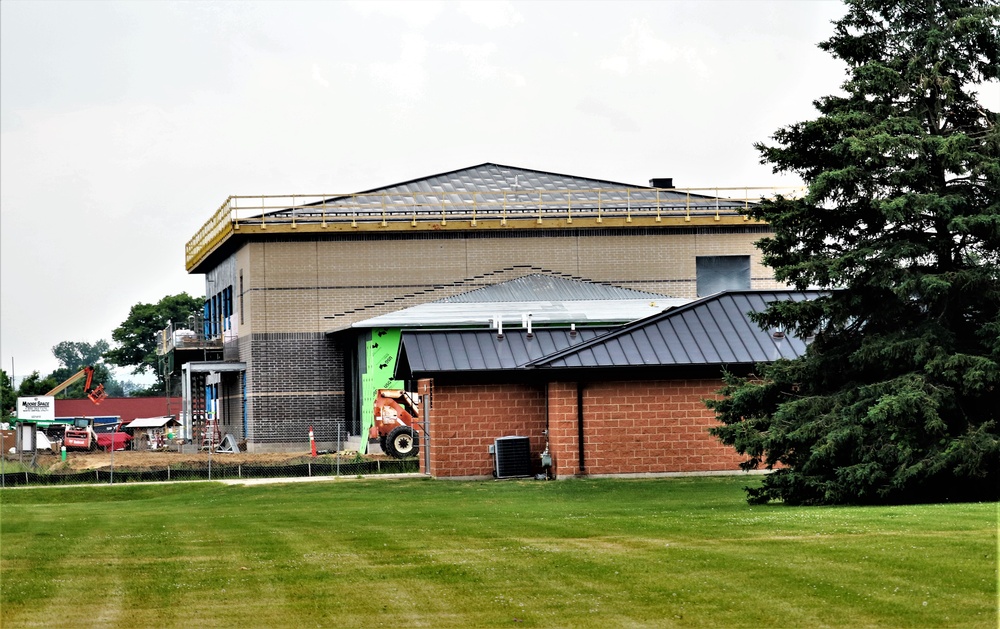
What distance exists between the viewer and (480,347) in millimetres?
34250

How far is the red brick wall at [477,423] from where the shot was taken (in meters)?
33.3

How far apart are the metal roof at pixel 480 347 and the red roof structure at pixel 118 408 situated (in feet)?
258

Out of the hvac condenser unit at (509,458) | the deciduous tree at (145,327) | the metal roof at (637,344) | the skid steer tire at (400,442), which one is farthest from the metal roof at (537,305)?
the deciduous tree at (145,327)

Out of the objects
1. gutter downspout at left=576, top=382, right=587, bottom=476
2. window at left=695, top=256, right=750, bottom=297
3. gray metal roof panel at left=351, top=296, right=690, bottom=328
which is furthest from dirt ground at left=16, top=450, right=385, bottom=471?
window at left=695, top=256, right=750, bottom=297

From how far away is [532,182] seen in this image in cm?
5984

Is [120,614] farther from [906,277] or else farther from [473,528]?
[906,277]

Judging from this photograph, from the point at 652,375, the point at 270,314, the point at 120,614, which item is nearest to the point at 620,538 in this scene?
the point at 120,614

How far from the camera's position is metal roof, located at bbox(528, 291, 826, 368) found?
3170 cm

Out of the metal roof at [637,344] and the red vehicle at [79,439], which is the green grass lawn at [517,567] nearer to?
the metal roof at [637,344]

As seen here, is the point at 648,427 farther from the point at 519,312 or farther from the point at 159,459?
the point at 159,459

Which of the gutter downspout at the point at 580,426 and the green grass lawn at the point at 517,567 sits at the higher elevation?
the gutter downspout at the point at 580,426

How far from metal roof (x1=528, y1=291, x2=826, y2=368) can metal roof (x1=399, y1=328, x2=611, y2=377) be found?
165 centimetres

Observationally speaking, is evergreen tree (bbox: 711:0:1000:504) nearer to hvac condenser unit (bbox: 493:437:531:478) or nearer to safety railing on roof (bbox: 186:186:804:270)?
hvac condenser unit (bbox: 493:437:531:478)

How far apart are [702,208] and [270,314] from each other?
1683 centimetres
